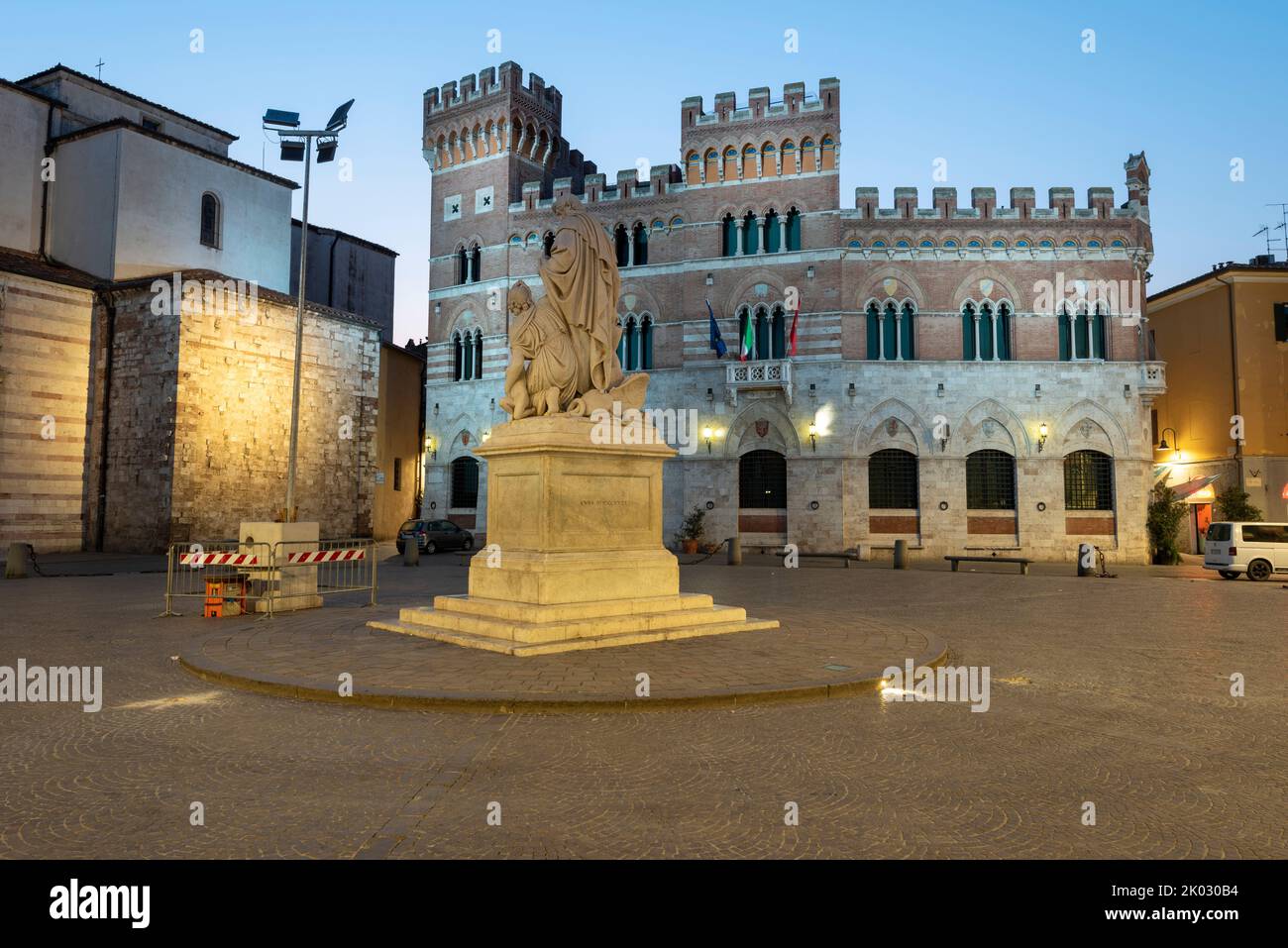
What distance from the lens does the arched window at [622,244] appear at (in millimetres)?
33281

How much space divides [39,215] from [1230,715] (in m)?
37.8

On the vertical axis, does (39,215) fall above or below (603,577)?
Answer: above

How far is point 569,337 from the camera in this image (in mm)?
10070

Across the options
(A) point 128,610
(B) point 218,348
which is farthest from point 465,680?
(B) point 218,348

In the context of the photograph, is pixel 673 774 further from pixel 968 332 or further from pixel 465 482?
pixel 465 482

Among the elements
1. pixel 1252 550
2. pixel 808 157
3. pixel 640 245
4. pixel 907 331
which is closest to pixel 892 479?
pixel 907 331

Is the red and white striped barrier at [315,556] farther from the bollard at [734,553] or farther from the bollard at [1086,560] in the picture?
the bollard at [1086,560]

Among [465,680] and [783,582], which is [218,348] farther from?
[465,680]

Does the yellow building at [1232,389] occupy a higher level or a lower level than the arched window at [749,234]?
lower

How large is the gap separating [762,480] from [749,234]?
9813 millimetres

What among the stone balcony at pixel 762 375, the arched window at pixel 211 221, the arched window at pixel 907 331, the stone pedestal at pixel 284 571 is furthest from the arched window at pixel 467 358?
the stone pedestal at pixel 284 571

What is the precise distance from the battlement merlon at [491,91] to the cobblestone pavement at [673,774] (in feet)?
105

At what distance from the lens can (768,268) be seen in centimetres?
3075

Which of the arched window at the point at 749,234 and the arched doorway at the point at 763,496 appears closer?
the arched doorway at the point at 763,496
